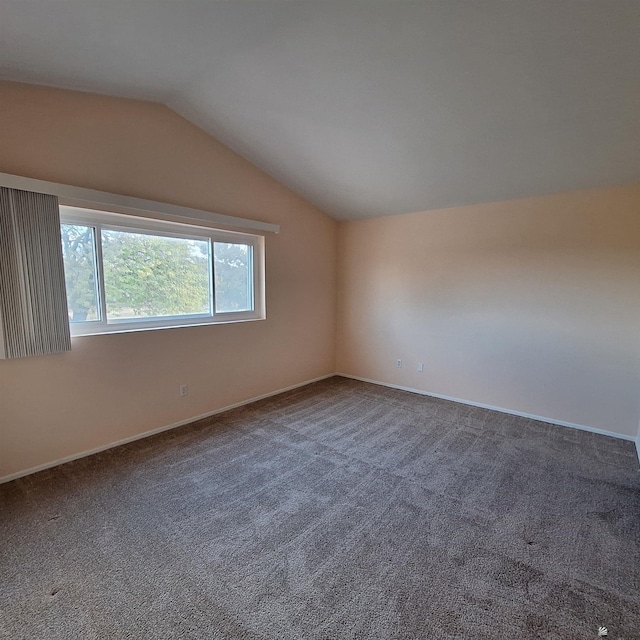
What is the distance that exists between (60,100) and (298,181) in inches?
89.0

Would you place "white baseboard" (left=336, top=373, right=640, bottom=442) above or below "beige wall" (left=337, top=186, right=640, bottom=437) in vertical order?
below

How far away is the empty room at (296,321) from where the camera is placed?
157 cm

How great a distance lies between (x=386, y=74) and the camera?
2.19 meters

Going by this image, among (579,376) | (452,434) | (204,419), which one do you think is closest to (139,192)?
(204,419)

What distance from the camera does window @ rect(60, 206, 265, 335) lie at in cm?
266

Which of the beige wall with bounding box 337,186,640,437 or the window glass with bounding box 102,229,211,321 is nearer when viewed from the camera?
the window glass with bounding box 102,229,211,321

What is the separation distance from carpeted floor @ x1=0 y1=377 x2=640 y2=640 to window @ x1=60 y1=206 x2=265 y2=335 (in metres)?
1.19

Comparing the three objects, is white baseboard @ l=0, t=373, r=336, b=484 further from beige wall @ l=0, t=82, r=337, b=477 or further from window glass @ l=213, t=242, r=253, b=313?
window glass @ l=213, t=242, r=253, b=313

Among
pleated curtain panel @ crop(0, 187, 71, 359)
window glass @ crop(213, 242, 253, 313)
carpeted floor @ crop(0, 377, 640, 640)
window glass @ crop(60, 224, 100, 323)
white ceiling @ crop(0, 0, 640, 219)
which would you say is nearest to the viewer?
carpeted floor @ crop(0, 377, 640, 640)

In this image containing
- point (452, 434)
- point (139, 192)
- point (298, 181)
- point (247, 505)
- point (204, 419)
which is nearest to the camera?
point (247, 505)

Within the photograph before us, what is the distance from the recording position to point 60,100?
7.88 ft

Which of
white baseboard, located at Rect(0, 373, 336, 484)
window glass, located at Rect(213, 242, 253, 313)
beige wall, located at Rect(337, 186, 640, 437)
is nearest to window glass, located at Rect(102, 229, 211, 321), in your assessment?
window glass, located at Rect(213, 242, 253, 313)

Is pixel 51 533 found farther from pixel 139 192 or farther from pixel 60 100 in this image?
pixel 60 100

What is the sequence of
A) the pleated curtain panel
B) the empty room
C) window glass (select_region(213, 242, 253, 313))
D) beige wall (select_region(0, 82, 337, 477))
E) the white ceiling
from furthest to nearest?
1. window glass (select_region(213, 242, 253, 313))
2. beige wall (select_region(0, 82, 337, 477))
3. the pleated curtain panel
4. the white ceiling
5. the empty room
